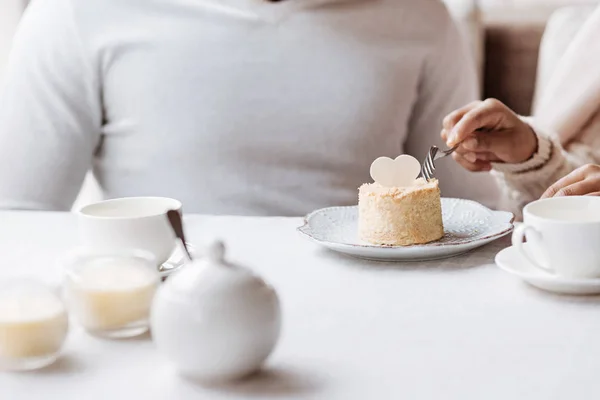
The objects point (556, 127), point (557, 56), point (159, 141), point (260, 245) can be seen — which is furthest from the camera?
point (557, 56)

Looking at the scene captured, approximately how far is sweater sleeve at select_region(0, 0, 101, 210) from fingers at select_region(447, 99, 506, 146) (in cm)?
69

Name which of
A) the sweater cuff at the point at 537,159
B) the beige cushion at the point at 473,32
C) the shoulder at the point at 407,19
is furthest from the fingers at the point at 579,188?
the beige cushion at the point at 473,32

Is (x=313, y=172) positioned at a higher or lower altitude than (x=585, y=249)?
lower

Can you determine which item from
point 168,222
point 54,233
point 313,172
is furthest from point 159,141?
point 168,222

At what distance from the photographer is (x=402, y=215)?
92 centimetres

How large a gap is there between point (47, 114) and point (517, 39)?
1161 mm

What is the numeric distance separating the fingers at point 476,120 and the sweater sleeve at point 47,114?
→ 2.26 feet

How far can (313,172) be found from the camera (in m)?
1.48

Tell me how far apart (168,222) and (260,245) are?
176mm

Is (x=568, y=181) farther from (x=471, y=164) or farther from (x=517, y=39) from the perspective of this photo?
(x=517, y=39)

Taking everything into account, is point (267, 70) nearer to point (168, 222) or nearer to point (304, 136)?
point (304, 136)

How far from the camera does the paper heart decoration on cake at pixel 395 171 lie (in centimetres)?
96

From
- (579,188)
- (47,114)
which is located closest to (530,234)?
(579,188)

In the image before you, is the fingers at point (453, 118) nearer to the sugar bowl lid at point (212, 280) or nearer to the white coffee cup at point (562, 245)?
the white coffee cup at point (562, 245)
